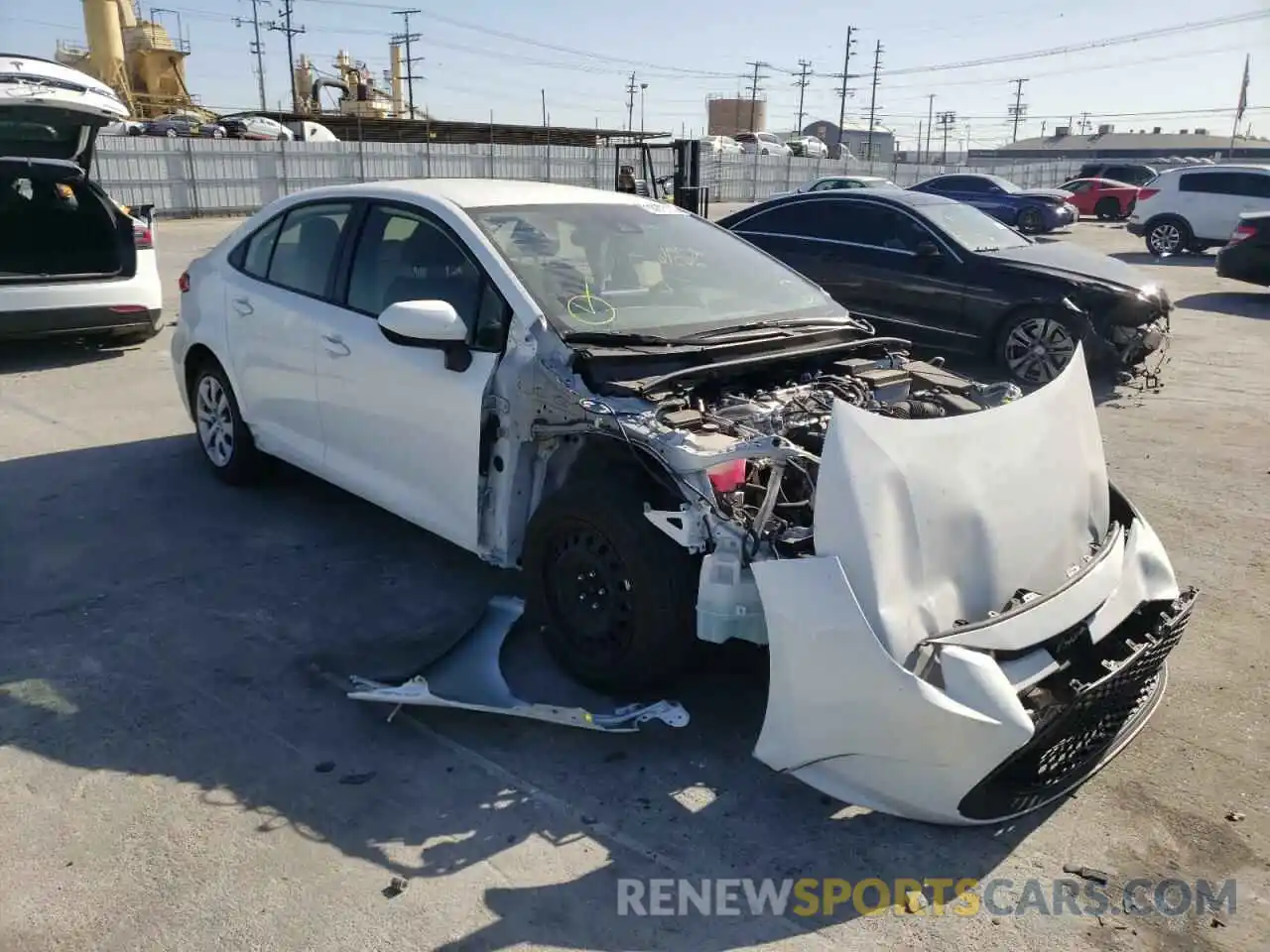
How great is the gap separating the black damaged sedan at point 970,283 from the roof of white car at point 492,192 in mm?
3501

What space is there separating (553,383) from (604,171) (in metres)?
31.4

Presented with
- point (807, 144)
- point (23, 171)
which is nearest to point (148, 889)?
point (23, 171)

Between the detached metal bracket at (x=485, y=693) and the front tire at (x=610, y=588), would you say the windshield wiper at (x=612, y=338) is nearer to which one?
the front tire at (x=610, y=588)

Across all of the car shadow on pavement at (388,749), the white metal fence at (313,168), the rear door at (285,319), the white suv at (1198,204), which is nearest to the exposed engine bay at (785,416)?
the car shadow on pavement at (388,749)

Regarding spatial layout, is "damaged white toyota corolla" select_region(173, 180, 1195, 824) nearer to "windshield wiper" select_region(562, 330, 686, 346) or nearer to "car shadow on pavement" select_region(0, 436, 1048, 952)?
"windshield wiper" select_region(562, 330, 686, 346)

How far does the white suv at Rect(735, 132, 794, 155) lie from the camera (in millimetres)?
46966

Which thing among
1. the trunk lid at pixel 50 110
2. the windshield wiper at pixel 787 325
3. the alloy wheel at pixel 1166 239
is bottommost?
the alloy wheel at pixel 1166 239

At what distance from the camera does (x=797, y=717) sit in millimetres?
2842

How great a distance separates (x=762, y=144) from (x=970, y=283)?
146 ft

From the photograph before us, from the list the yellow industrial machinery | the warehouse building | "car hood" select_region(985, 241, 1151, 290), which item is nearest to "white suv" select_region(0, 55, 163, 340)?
"car hood" select_region(985, 241, 1151, 290)

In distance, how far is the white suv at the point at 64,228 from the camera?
8.06 metres

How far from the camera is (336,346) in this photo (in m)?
4.59

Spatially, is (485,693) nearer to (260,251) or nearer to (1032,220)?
(260,251)

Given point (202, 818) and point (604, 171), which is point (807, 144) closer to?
point (604, 171)
